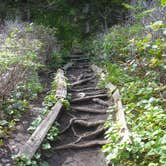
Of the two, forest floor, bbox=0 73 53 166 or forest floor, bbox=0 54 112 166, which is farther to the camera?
forest floor, bbox=0 54 112 166

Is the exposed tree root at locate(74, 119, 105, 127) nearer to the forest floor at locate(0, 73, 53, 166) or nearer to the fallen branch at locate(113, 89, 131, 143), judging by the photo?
the fallen branch at locate(113, 89, 131, 143)

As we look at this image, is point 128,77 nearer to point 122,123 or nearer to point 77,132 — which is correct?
point 77,132

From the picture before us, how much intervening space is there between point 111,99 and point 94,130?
1.30 meters

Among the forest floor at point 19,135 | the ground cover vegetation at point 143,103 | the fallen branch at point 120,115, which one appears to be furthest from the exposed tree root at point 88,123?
the forest floor at point 19,135

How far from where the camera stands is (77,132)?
20.0 feet

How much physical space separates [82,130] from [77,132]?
0.44 feet

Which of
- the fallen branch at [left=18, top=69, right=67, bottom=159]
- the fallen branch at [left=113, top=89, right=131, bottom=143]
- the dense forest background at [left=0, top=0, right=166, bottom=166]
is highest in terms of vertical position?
the dense forest background at [left=0, top=0, right=166, bottom=166]

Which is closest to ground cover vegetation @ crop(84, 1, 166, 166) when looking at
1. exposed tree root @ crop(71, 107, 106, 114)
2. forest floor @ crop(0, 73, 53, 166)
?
exposed tree root @ crop(71, 107, 106, 114)

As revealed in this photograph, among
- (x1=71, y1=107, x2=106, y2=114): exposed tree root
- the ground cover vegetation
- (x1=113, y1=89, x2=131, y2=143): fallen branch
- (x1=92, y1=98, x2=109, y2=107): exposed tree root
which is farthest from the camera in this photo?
(x1=92, y1=98, x2=109, y2=107): exposed tree root

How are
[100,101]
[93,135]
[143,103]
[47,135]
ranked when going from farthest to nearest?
[100,101]
[93,135]
[47,135]
[143,103]

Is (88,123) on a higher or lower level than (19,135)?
lower

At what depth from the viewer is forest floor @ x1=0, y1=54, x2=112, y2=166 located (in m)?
4.90

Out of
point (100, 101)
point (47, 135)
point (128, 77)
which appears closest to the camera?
→ point (47, 135)

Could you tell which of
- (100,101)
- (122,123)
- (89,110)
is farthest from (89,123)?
(122,123)
